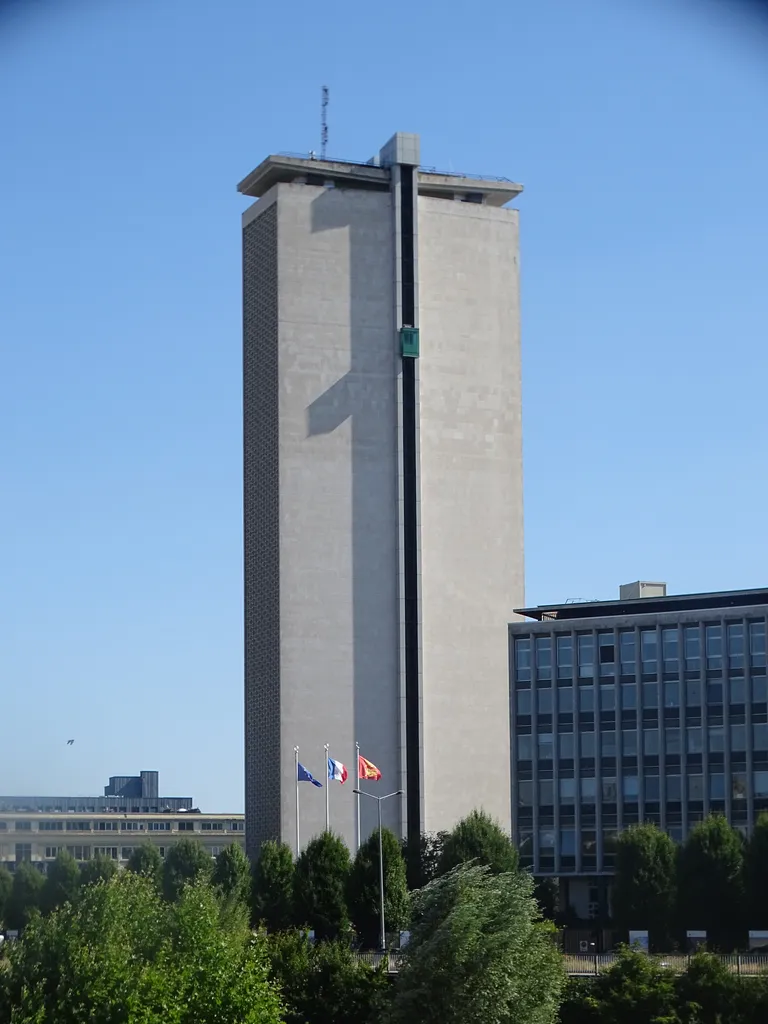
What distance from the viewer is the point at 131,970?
6888cm

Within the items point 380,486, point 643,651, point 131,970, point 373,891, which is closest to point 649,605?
point 643,651

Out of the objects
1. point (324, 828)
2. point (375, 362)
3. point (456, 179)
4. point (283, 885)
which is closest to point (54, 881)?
point (283, 885)

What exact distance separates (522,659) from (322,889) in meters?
32.2

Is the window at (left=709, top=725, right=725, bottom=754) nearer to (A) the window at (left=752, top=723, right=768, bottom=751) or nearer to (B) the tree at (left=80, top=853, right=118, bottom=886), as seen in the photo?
(A) the window at (left=752, top=723, right=768, bottom=751)

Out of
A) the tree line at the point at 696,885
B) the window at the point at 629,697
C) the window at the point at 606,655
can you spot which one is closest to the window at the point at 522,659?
the window at the point at 606,655

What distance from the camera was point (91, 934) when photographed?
71562 mm

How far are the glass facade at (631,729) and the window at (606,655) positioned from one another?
74 mm

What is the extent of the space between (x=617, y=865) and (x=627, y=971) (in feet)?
103

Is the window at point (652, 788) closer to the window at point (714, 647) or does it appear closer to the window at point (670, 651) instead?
the window at point (670, 651)

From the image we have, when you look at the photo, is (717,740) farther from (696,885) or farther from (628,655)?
(696,885)

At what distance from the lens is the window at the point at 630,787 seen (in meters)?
→ 128

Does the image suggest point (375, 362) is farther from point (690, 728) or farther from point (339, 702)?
point (690, 728)

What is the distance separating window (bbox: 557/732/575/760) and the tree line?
2330 centimetres

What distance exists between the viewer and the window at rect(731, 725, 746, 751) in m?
125
